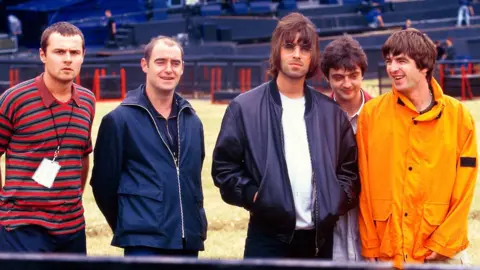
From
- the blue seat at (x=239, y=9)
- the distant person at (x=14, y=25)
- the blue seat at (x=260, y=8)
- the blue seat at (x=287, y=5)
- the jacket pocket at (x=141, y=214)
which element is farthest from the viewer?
the blue seat at (x=287, y=5)

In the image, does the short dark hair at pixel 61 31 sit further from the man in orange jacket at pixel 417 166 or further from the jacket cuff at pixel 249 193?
the man in orange jacket at pixel 417 166

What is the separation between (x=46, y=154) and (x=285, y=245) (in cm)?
139

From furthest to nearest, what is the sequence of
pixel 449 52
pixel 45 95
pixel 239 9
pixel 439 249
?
1. pixel 239 9
2. pixel 449 52
3. pixel 45 95
4. pixel 439 249

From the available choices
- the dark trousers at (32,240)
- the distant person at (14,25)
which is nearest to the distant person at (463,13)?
the distant person at (14,25)

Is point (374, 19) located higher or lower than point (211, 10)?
lower

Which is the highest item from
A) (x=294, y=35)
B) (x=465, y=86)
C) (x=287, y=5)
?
(x=294, y=35)

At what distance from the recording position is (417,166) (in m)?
4.92

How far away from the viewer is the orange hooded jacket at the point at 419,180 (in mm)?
4902

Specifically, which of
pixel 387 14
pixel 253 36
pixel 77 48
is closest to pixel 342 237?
pixel 77 48

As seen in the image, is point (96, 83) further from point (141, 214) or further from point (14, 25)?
point (141, 214)

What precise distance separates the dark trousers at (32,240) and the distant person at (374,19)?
40.2 metres

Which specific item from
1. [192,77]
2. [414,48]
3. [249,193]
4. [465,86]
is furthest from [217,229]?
[192,77]

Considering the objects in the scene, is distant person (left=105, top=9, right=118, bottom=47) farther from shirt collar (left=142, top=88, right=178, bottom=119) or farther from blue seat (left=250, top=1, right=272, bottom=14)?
shirt collar (left=142, top=88, right=178, bottom=119)

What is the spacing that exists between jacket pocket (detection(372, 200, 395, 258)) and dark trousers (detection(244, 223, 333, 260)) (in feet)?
0.86
